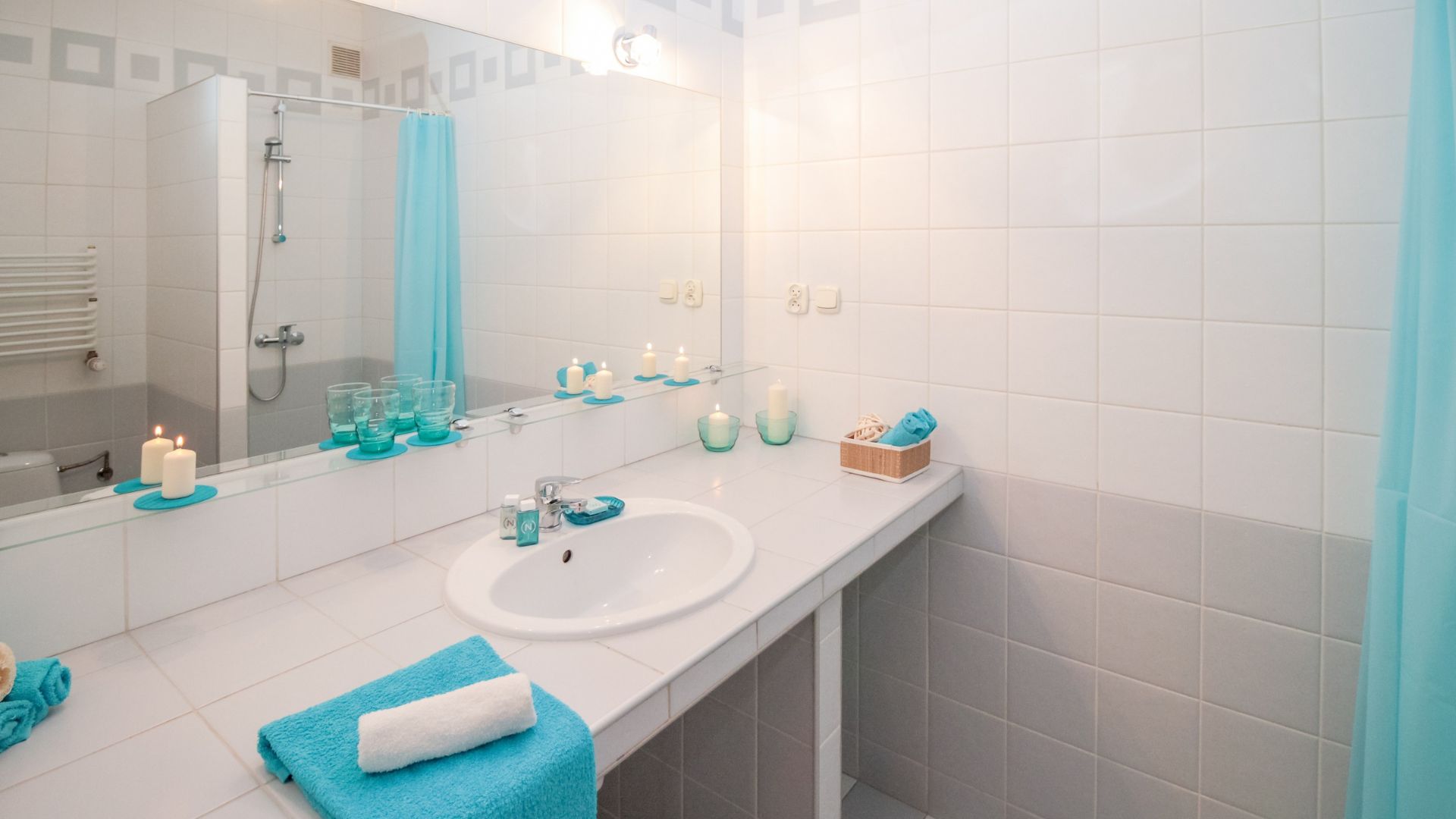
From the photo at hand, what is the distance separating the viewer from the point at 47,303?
3.26 ft

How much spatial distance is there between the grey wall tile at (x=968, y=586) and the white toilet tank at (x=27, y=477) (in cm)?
177

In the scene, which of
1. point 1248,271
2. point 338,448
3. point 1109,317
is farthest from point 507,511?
point 1248,271

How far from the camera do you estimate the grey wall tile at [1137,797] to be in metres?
1.65

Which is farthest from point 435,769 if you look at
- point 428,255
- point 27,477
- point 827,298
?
point 827,298

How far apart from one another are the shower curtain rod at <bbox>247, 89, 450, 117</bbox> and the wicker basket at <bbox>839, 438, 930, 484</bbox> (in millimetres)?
1161

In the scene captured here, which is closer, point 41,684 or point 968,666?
point 41,684

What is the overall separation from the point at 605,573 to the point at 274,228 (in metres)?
0.86

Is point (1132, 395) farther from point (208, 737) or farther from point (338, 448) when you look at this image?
point (208, 737)

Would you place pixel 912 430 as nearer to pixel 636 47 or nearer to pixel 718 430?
pixel 718 430

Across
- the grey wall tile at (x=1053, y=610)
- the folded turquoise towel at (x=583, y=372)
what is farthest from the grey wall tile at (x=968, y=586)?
the folded turquoise towel at (x=583, y=372)

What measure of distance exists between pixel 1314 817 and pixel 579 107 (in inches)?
87.2

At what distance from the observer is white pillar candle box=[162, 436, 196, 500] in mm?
1093

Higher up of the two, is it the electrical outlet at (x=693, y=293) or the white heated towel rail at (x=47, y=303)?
the electrical outlet at (x=693, y=293)

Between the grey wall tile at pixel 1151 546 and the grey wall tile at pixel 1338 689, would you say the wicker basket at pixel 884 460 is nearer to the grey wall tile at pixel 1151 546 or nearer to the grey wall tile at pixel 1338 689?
the grey wall tile at pixel 1151 546
